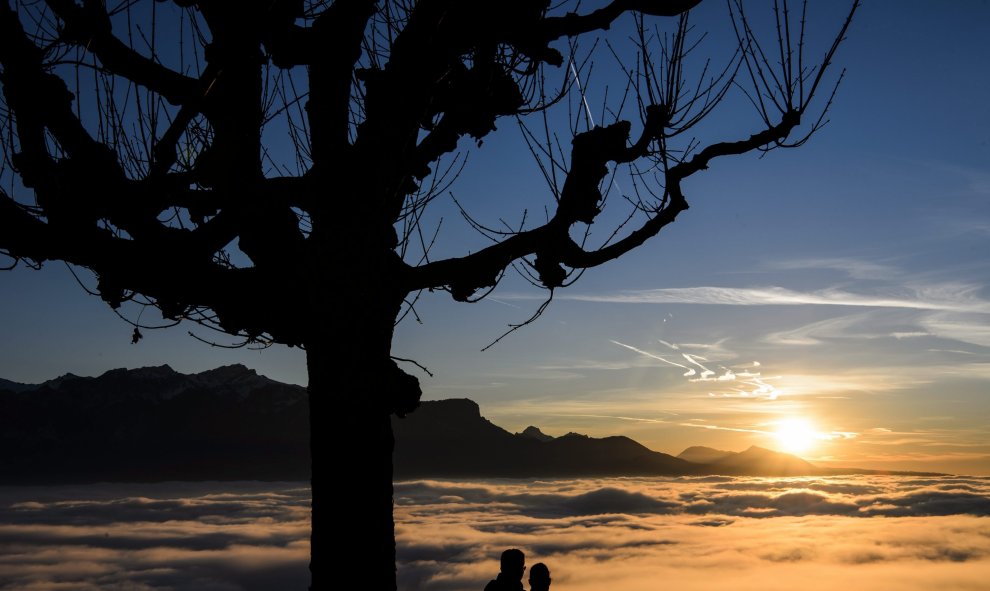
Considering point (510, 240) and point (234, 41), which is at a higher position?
point (234, 41)

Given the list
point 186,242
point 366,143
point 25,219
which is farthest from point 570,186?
point 25,219

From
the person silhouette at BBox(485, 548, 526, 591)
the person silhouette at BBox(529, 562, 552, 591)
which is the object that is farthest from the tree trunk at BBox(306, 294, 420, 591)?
the person silhouette at BBox(529, 562, 552, 591)

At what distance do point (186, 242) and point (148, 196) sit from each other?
48 centimetres

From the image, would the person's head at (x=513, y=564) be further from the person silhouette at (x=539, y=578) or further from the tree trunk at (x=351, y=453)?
the tree trunk at (x=351, y=453)

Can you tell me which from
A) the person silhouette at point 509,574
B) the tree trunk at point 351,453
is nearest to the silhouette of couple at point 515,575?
the person silhouette at point 509,574

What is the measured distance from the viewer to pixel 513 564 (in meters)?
7.34

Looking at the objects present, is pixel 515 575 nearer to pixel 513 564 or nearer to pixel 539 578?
pixel 513 564

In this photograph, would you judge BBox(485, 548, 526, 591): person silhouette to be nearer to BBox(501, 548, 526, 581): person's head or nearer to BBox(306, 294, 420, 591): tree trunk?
BBox(501, 548, 526, 581): person's head

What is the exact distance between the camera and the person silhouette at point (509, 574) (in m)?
7.24

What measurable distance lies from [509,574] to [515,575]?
0.06m

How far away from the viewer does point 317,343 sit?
565cm

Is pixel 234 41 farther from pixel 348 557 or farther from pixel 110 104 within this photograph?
pixel 348 557

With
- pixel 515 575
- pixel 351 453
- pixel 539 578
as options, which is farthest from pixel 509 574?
pixel 351 453

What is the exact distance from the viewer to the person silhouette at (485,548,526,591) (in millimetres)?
7242
